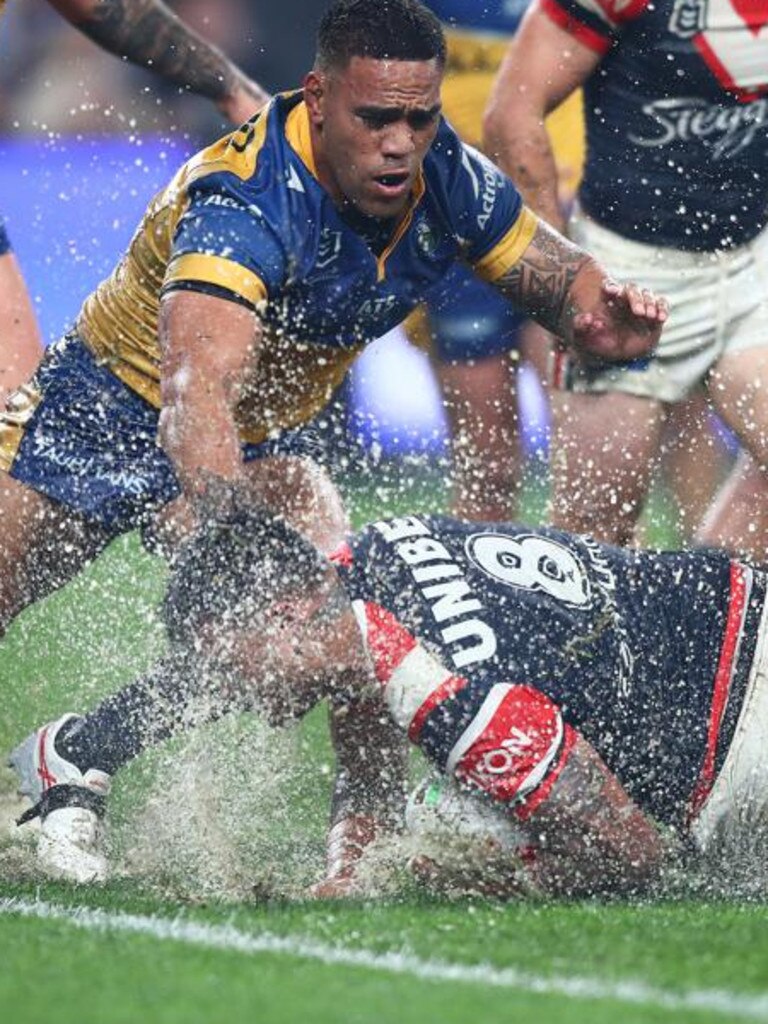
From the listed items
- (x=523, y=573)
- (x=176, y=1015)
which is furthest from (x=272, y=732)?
(x=176, y=1015)

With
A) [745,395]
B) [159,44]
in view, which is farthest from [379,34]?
[745,395]

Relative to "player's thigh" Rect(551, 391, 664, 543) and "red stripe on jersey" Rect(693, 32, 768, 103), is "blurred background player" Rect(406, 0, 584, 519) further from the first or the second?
"red stripe on jersey" Rect(693, 32, 768, 103)

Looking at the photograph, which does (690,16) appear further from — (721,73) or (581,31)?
(581,31)

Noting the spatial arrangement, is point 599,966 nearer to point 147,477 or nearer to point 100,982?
point 100,982

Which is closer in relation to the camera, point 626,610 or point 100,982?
point 100,982

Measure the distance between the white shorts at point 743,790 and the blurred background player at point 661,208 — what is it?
165cm

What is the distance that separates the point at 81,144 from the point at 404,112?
19.4 feet

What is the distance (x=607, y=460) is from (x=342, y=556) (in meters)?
1.87

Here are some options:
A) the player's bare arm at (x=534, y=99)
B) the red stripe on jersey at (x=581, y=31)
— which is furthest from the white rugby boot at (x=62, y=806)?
the red stripe on jersey at (x=581, y=31)

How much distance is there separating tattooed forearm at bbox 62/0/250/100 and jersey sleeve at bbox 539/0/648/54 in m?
0.87

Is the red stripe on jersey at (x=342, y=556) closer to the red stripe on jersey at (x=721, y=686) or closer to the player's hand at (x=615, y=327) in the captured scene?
the red stripe on jersey at (x=721, y=686)

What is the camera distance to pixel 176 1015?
11.4 ft

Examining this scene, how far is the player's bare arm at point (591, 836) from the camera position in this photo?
14.4ft

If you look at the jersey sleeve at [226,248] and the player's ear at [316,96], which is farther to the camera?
the player's ear at [316,96]
